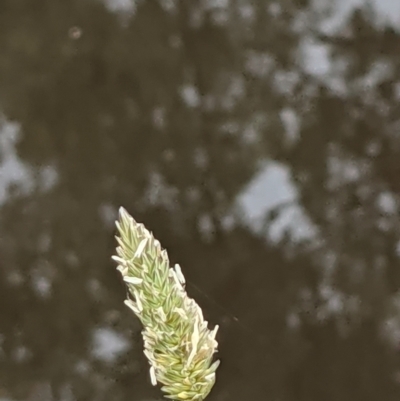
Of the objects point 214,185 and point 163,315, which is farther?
point 214,185

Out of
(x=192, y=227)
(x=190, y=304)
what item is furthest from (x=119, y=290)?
(x=190, y=304)

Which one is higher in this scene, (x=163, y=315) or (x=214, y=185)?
(x=214, y=185)

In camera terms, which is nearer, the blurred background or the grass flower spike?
the grass flower spike

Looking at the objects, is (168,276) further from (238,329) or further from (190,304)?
(238,329)

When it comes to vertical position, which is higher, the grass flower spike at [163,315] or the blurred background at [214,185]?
the blurred background at [214,185]

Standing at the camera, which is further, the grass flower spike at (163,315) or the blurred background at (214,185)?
the blurred background at (214,185)
